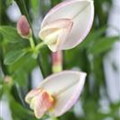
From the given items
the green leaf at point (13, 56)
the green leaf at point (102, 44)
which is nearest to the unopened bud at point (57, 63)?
the green leaf at point (13, 56)

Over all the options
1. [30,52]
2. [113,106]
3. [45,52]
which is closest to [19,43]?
[30,52]

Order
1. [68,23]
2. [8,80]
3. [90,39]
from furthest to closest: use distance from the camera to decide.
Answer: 1. [90,39]
2. [8,80]
3. [68,23]

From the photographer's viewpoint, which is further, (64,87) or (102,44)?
(102,44)

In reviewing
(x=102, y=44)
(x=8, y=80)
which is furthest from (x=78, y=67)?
(x=8, y=80)

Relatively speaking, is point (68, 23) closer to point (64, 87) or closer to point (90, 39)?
point (64, 87)

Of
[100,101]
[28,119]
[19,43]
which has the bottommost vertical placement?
[100,101]

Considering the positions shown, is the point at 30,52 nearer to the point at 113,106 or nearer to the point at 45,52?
the point at 45,52

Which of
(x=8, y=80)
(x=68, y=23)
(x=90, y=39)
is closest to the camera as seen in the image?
(x=68, y=23)
